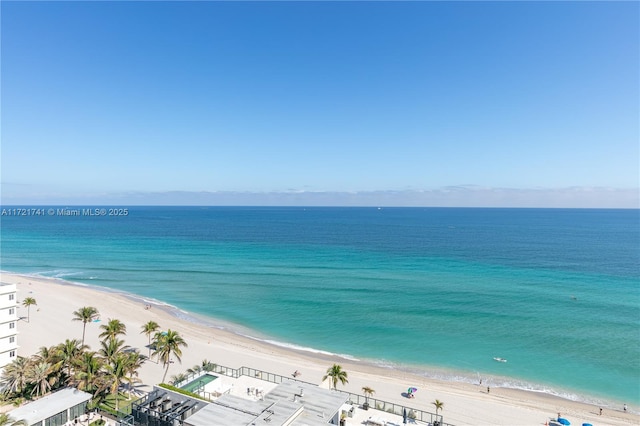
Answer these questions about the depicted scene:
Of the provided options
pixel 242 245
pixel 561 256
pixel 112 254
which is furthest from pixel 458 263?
pixel 112 254

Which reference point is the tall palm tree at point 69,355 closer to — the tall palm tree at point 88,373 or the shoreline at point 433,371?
the tall palm tree at point 88,373

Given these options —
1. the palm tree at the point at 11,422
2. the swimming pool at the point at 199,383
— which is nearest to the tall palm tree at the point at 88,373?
the palm tree at the point at 11,422

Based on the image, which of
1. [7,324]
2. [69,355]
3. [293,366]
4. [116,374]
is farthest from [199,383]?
[7,324]

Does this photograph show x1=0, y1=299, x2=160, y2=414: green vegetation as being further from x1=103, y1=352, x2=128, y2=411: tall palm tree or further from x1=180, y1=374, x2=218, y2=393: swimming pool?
x1=180, y1=374, x2=218, y2=393: swimming pool

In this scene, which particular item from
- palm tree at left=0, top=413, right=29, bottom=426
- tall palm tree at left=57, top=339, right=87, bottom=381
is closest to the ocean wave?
tall palm tree at left=57, top=339, right=87, bottom=381

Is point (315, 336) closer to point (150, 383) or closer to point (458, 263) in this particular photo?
point (150, 383)
